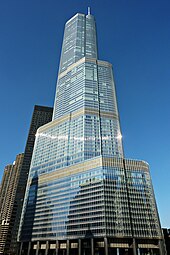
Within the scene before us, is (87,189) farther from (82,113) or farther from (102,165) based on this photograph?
(82,113)

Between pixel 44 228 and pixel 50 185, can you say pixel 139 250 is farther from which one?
pixel 50 185

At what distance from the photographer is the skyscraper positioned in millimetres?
106188

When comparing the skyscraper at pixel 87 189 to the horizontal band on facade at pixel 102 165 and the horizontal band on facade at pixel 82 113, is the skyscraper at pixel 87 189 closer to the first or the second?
the horizontal band on facade at pixel 102 165

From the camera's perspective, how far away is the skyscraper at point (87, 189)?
10619 cm

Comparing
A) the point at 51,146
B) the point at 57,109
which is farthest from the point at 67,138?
the point at 57,109

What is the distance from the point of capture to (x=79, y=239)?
10944 cm

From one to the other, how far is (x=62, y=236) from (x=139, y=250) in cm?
4213

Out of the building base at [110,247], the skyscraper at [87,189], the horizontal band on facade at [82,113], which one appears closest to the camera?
the building base at [110,247]

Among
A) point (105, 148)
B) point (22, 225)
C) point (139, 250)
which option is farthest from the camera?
point (105, 148)

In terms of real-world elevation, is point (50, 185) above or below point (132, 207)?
above

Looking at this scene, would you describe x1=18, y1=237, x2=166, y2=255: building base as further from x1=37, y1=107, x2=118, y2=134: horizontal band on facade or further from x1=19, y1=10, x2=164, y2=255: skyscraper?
x1=37, y1=107, x2=118, y2=134: horizontal band on facade

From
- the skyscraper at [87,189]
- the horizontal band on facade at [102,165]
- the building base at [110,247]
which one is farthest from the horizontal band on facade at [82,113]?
the building base at [110,247]

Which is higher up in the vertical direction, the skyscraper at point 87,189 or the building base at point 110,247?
the skyscraper at point 87,189

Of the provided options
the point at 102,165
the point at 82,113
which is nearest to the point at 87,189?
the point at 102,165
